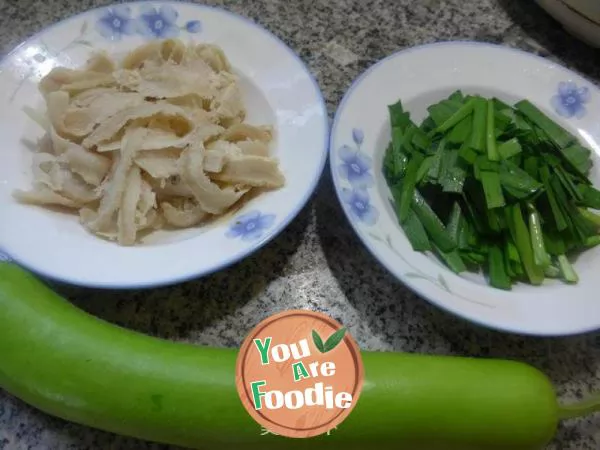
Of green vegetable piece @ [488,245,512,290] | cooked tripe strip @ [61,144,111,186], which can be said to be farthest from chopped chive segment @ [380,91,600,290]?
cooked tripe strip @ [61,144,111,186]

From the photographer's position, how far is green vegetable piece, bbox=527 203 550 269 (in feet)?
2.95

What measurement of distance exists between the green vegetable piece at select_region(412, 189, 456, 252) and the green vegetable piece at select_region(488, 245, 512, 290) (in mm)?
64

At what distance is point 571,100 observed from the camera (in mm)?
1086

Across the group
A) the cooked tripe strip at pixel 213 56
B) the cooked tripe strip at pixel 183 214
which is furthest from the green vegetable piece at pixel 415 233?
the cooked tripe strip at pixel 213 56

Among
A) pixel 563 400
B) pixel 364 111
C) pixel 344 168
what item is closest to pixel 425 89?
pixel 364 111

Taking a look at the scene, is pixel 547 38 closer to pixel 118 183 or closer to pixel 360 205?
pixel 360 205

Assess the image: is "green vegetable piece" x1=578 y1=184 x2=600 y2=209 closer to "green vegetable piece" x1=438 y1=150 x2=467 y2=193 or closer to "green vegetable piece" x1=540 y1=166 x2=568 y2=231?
"green vegetable piece" x1=540 y1=166 x2=568 y2=231

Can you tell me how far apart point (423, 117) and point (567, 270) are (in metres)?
0.38

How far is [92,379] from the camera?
0.72 meters

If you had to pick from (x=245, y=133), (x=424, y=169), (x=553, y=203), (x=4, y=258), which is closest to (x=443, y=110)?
(x=424, y=169)

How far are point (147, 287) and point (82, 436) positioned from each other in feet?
0.73

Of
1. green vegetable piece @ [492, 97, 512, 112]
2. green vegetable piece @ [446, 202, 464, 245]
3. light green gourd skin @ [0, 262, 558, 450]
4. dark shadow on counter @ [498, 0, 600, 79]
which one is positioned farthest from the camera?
dark shadow on counter @ [498, 0, 600, 79]

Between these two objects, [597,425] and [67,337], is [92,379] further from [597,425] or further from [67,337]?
[597,425]

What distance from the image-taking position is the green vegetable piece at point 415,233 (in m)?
0.90
